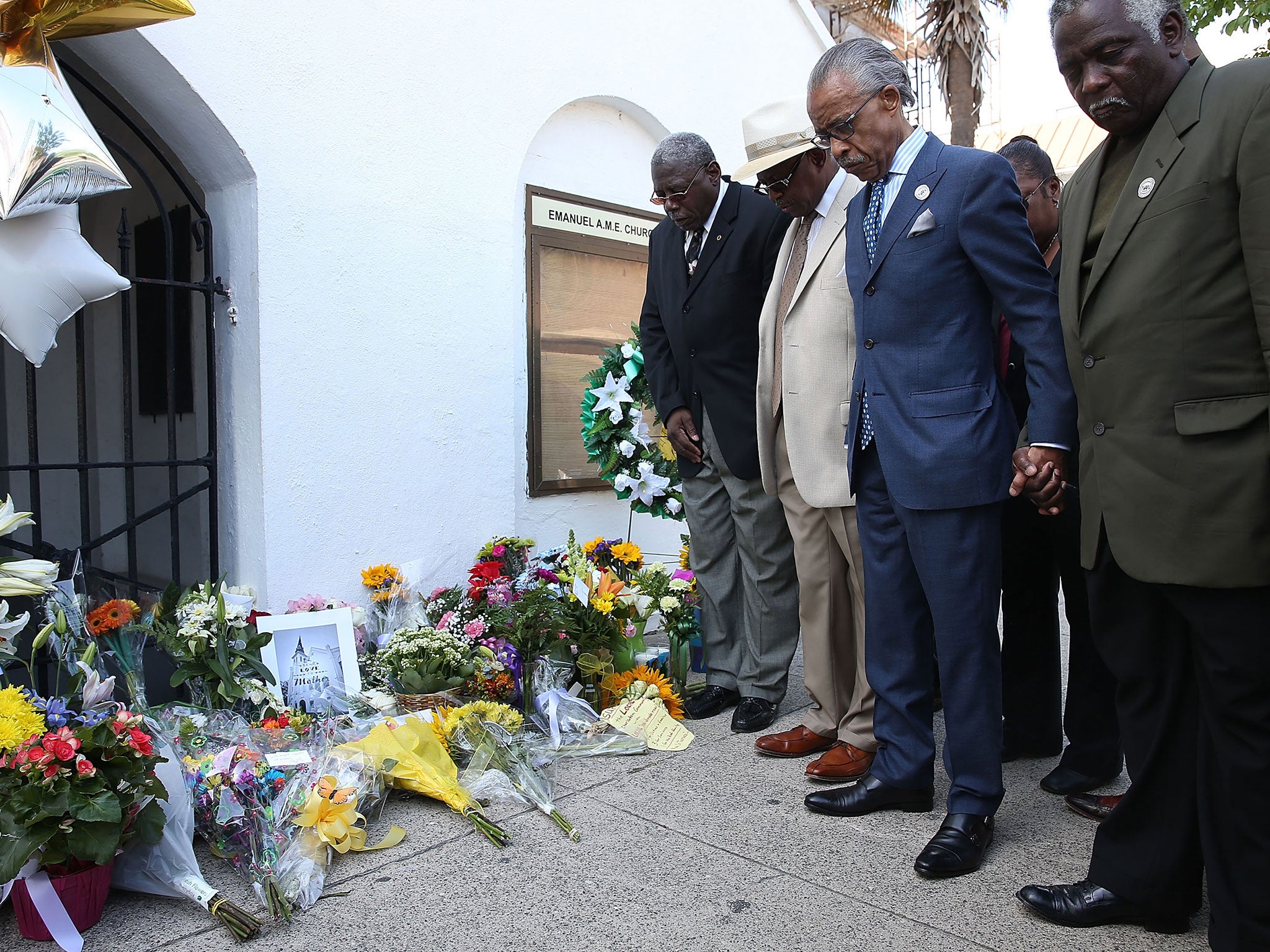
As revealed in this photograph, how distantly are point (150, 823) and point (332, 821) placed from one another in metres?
0.45

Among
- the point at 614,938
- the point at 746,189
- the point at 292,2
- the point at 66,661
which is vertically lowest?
the point at 614,938

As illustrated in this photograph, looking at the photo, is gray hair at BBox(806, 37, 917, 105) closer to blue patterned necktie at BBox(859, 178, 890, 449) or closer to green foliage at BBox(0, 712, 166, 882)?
blue patterned necktie at BBox(859, 178, 890, 449)

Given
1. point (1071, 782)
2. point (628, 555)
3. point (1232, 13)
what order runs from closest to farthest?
point (1071, 782) < point (628, 555) < point (1232, 13)

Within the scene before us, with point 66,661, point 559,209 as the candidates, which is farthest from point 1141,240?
point 559,209

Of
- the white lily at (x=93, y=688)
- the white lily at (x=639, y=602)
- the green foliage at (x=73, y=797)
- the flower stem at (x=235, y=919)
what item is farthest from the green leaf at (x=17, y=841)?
the white lily at (x=639, y=602)

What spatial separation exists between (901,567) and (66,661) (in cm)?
260

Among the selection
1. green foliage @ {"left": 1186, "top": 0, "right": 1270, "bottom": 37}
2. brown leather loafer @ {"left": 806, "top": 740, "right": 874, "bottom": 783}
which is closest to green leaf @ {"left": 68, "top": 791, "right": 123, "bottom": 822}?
brown leather loafer @ {"left": 806, "top": 740, "right": 874, "bottom": 783}

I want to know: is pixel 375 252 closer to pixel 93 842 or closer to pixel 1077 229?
pixel 93 842

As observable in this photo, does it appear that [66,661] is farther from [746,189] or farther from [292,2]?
[746,189]

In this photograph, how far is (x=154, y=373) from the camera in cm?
525

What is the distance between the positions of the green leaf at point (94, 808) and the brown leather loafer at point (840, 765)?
6.72ft

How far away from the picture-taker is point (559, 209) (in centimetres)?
518

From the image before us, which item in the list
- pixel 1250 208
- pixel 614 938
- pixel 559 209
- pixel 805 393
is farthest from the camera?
pixel 559 209

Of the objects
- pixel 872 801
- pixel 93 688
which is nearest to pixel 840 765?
pixel 872 801
